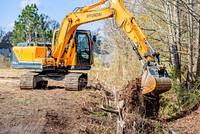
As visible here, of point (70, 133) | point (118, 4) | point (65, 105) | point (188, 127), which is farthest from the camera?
point (118, 4)

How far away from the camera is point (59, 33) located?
14.6m

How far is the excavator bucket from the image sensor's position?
9164mm

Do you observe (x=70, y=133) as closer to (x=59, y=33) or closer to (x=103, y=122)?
(x=103, y=122)

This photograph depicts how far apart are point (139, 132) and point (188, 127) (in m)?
1.69

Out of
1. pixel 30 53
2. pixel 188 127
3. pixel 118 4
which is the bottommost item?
pixel 188 127

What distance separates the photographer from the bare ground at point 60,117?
7.62m

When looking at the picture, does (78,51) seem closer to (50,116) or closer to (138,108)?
(138,108)

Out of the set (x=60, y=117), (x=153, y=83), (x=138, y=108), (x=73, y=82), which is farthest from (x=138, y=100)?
(x=73, y=82)

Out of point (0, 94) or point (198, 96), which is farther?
point (0, 94)

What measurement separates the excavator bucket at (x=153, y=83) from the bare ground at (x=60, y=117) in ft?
2.89

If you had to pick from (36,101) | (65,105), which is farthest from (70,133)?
(36,101)

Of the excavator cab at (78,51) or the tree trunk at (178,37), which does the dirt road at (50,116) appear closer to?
the tree trunk at (178,37)

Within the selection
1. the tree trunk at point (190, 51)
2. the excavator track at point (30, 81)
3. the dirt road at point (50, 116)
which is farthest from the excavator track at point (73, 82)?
the tree trunk at point (190, 51)

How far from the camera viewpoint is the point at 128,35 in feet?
36.3
